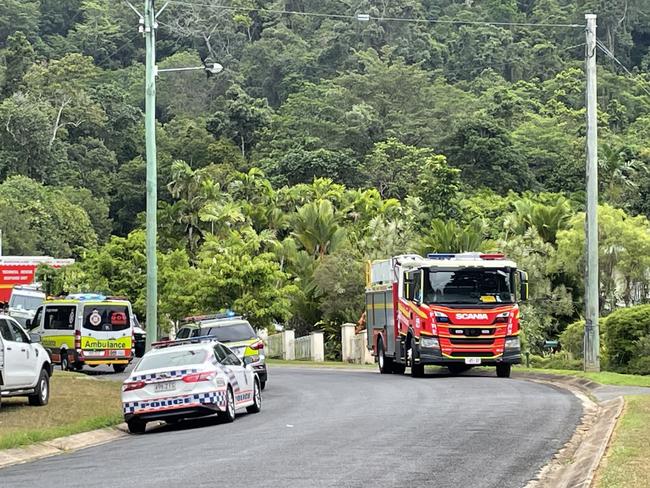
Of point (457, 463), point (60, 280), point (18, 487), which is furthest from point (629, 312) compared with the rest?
point (60, 280)

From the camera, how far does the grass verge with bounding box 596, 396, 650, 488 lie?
1138 centimetres

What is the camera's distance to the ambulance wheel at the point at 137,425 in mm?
20256

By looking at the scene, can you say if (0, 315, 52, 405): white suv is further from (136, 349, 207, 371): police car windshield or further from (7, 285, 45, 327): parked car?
(7, 285, 45, 327): parked car

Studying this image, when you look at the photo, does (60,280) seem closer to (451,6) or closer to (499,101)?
(499,101)

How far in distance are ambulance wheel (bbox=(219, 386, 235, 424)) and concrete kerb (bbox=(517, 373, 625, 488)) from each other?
232 inches

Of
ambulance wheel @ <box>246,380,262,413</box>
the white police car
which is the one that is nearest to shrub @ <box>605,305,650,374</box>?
ambulance wheel @ <box>246,380,262,413</box>

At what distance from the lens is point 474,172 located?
8875 centimetres

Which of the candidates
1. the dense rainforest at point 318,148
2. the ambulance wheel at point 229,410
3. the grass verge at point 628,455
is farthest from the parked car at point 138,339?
the grass verge at point 628,455

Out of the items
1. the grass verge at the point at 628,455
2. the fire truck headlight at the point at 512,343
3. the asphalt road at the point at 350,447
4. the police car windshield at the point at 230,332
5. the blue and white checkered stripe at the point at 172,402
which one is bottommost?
the asphalt road at the point at 350,447

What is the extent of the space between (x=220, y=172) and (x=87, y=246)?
11223 mm

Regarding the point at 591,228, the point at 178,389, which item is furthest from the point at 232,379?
the point at 591,228

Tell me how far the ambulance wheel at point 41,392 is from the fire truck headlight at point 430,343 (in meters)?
10.5

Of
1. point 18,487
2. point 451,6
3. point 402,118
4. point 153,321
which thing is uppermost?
point 451,6

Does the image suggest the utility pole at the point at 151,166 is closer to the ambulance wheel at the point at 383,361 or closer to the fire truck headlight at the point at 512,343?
the ambulance wheel at the point at 383,361
